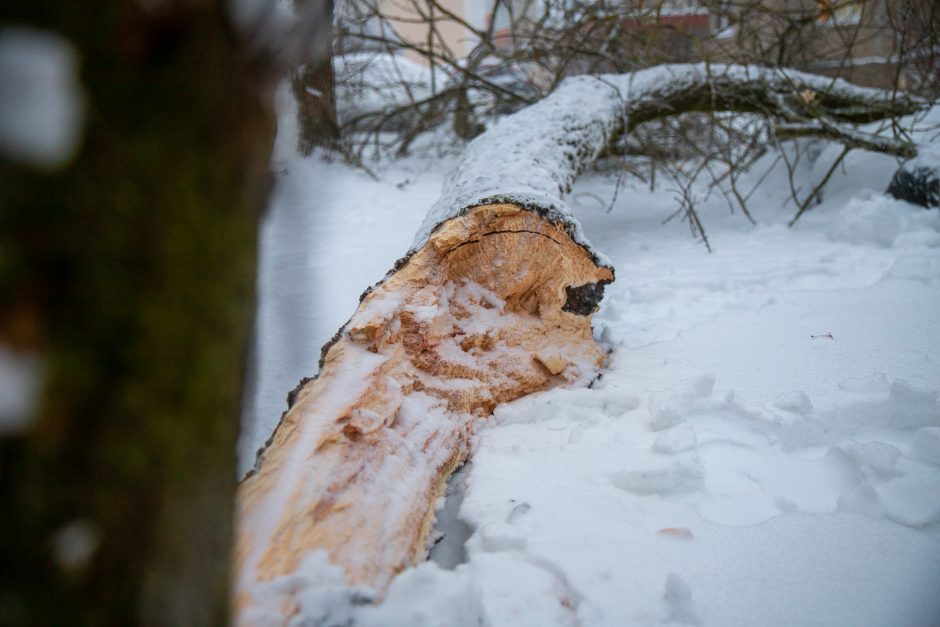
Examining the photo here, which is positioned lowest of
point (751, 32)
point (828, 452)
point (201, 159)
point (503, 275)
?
point (828, 452)

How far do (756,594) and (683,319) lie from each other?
59.3 inches

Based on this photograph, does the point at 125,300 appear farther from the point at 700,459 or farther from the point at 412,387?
the point at 700,459

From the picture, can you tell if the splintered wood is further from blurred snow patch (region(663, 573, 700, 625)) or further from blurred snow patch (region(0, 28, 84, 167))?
blurred snow patch (region(0, 28, 84, 167))

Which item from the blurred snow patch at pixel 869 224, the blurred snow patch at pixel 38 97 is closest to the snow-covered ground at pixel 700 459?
the blurred snow patch at pixel 869 224

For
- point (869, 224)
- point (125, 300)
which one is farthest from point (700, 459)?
point (869, 224)

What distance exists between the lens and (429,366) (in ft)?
5.38

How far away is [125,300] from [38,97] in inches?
5.4

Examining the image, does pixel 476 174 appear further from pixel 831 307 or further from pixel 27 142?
pixel 27 142

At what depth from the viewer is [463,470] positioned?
147cm

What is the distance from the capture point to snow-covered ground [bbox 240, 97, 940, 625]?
1.01 metres

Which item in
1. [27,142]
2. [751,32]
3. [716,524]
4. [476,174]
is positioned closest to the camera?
[27,142]

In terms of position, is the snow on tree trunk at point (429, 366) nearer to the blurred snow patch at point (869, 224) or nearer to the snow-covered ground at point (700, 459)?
the snow-covered ground at point (700, 459)

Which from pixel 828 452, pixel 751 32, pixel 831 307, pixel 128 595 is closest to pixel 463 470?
pixel 828 452

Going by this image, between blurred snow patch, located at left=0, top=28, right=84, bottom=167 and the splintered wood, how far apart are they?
705mm
